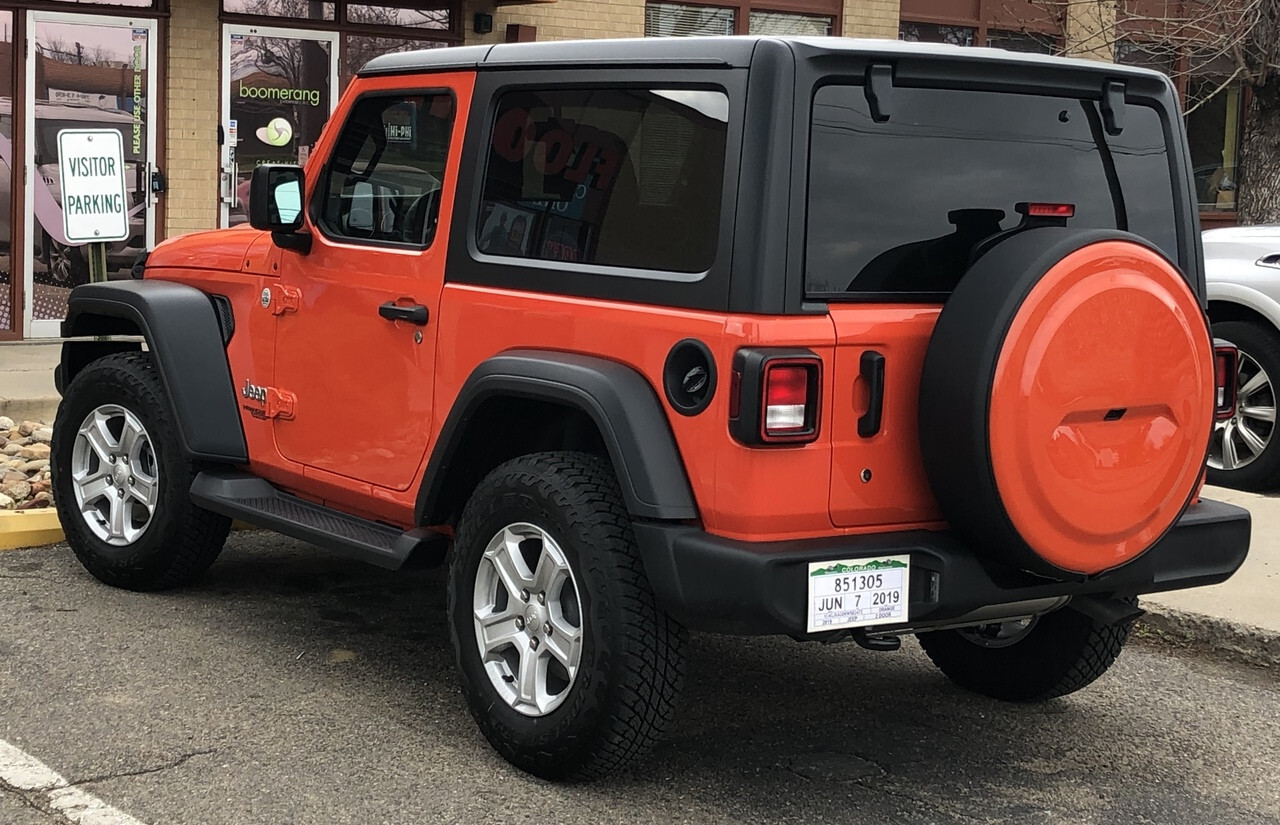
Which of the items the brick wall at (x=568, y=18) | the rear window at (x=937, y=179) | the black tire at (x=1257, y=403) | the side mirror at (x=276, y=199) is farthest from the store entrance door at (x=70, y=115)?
the rear window at (x=937, y=179)

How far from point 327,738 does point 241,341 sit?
1642 millimetres

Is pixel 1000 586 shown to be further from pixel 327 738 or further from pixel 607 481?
pixel 327 738

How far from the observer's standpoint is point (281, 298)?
5.29 m

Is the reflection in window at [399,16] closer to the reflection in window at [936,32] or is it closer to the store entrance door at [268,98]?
the store entrance door at [268,98]

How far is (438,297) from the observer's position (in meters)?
4.63

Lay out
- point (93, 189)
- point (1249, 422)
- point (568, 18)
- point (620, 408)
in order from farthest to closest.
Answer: point (568, 18)
point (1249, 422)
point (93, 189)
point (620, 408)

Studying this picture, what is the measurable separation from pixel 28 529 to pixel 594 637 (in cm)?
353

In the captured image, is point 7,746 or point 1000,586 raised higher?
point 1000,586

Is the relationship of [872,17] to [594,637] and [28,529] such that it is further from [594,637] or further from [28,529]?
[594,637]

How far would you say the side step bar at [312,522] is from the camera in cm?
465

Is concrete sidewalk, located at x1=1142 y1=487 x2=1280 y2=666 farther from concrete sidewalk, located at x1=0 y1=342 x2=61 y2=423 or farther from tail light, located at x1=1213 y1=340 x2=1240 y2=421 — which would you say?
concrete sidewalk, located at x1=0 y1=342 x2=61 y2=423

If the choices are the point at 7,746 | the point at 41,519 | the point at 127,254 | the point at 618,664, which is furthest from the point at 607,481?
the point at 127,254

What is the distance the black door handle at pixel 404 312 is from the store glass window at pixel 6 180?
824 centimetres

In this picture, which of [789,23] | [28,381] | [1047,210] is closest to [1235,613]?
[1047,210]
